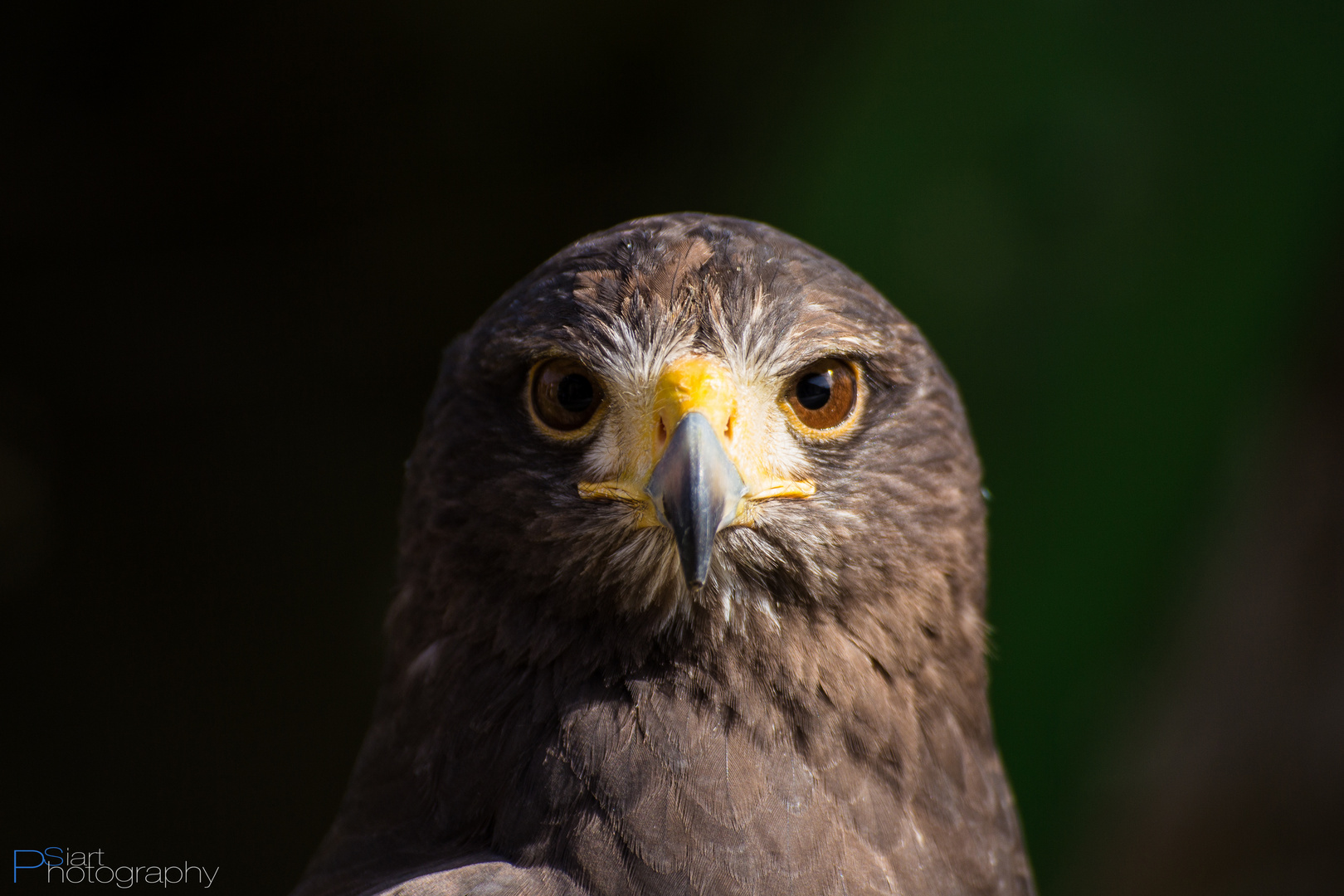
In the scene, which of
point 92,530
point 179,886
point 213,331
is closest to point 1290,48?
point 213,331

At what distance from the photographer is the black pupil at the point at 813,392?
2.53m

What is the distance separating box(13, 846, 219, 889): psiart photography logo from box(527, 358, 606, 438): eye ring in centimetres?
471

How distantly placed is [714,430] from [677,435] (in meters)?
0.08

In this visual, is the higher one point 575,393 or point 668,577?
point 575,393

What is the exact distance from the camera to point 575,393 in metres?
2.49

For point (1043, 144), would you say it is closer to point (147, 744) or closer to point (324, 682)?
point (324, 682)

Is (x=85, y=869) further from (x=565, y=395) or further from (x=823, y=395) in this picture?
(x=823, y=395)

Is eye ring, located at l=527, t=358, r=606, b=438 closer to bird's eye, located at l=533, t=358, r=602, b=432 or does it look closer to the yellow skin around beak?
bird's eye, located at l=533, t=358, r=602, b=432

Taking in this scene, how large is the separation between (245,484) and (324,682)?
4.00ft

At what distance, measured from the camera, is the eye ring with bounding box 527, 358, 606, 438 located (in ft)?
8.11

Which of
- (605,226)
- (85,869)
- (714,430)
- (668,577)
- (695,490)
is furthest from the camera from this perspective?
(605,226)

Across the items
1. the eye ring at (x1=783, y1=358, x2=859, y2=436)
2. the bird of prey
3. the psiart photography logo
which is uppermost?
the eye ring at (x1=783, y1=358, x2=859, y2=436)

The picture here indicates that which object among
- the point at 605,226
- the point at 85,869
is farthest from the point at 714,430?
the point at 85,869

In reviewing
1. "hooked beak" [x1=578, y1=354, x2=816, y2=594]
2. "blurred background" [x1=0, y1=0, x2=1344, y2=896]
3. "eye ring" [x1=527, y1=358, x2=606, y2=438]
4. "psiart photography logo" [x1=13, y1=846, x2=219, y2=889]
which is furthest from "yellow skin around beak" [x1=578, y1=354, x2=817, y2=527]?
"psiart photography logo" [x1=13, y1=846, x2=219, y2=889]
